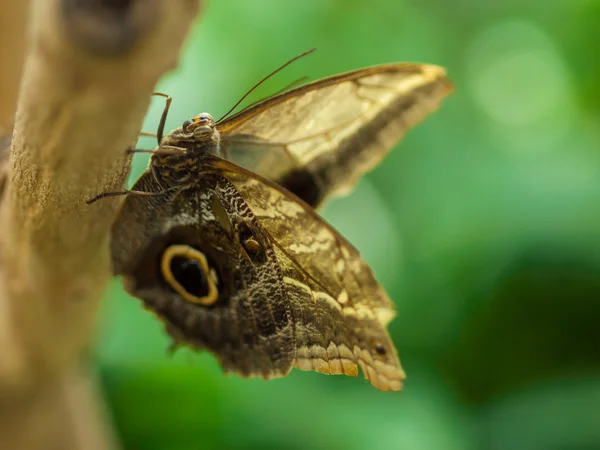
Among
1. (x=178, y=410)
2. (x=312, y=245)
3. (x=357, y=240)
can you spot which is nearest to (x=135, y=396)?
(x=178, y=410)

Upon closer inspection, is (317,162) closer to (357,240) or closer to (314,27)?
(357,240)

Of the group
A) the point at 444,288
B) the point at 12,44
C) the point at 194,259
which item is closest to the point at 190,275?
the point at 194,259

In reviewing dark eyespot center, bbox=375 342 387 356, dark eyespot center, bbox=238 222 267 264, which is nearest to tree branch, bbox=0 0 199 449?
dark eyespot center, bbox=238 222 267 264

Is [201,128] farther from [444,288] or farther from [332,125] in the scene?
[444,288]

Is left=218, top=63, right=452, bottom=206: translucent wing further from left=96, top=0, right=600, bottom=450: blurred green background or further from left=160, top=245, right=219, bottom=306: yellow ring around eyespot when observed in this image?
left=96, top=0, right=600, bottom=450: blurred green background

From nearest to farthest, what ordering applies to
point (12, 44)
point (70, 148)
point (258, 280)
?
1. point (70, 148)
2. point (258, 280)
3. point (12, 44)

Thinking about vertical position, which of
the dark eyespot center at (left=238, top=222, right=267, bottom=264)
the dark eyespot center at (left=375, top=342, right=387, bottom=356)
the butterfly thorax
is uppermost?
the butterfly thorax

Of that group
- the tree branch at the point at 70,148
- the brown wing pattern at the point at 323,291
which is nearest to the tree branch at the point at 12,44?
the tree branch at the point at 70,148
